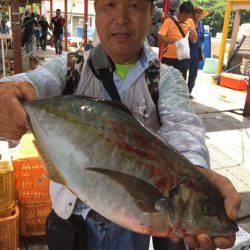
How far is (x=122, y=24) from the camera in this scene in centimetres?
177

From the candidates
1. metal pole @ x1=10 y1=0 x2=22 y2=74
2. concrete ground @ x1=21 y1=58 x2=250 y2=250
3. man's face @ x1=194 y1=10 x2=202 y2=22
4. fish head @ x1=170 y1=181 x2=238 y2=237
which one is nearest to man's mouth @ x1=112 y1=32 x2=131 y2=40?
fish head @ x1=170 y1=181 x2=238 y2=237

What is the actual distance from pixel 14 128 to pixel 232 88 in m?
10.9

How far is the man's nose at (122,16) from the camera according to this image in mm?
1765

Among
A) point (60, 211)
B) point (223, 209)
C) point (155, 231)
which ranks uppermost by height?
point (223, 209)

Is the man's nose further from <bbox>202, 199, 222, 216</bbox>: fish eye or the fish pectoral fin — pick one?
<bbox>202, 199, 222, 216</bbox>: fish eye

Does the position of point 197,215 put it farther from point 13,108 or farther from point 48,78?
point 48,78

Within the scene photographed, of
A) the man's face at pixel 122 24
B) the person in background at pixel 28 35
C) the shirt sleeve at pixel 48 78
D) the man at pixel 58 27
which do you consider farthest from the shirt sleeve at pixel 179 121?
the man at pixel 58 27

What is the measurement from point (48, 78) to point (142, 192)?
87 centimetres

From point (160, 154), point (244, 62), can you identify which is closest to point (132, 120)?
point (160, 154)

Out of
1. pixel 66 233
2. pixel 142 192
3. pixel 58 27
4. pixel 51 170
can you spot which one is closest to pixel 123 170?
pixel 142 192

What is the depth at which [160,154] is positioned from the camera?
1.36m

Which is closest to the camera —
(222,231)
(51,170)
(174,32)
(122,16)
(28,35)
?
(222,231)

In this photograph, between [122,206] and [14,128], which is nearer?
[122,206]

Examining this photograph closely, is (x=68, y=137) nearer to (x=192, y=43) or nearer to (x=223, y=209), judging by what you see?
(x=223, y=209)
